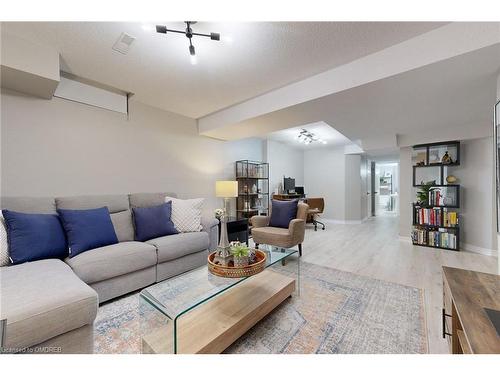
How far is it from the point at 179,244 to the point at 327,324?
64.9 inches

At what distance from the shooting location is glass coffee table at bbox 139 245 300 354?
1190mm

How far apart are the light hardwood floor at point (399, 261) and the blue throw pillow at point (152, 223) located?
2020 millimetres

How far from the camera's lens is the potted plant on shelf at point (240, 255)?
1.62 m

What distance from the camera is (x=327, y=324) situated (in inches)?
64.0

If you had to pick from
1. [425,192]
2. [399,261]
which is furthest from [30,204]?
[425,192]

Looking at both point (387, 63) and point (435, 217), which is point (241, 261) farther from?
point (435, 217)

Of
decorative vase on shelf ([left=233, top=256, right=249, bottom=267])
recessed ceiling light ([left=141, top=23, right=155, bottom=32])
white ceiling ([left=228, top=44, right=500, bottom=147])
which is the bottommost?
decorative vase on shelf ([left=233, top=256, right=249, bottom=267])

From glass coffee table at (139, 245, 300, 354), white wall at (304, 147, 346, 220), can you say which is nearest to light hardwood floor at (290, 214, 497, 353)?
glass coffee table at (139, 245, 300, 354)

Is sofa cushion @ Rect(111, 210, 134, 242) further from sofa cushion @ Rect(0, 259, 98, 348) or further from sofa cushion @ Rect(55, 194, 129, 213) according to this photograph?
sofa cushion @ Rect(0, 259, 98, 348)

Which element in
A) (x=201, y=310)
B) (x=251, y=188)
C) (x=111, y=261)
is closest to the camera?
(x=201, y=310)

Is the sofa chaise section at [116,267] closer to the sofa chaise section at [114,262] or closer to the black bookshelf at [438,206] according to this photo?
the sofa chaise section at [114,262]

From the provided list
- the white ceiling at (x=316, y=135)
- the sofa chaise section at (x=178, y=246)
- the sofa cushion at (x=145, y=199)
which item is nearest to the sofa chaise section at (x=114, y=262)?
the sofa chaise section at (x=178, y=246)

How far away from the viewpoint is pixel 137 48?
190 centimetres

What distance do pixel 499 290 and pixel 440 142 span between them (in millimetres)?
3619
